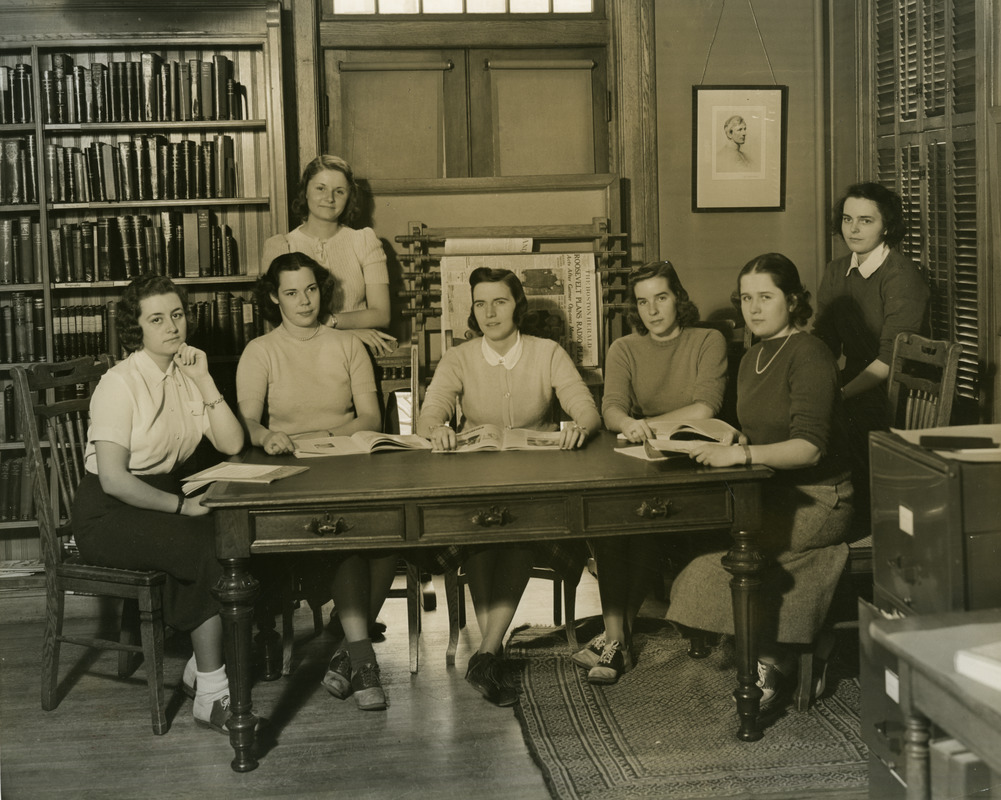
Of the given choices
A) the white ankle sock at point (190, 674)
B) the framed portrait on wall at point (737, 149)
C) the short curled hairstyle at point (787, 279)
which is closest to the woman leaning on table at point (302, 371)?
the white ankle sock at point (190, 674)

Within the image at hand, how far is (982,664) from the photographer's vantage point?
Result: 4.11ft

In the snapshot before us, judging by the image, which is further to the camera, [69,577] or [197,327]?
[197,327]

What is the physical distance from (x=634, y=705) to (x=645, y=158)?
2533 mm

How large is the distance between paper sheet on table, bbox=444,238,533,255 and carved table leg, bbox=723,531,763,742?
77.0 inches

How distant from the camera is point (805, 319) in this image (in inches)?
112

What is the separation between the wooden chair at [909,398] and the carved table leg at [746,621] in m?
0.26

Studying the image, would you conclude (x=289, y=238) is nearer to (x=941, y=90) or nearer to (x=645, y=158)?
(x=645, y=158)

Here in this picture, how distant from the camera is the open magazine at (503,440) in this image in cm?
290

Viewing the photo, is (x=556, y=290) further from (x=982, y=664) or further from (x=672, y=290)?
(x=982, y=664)

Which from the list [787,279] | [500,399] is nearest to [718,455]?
[787,279]

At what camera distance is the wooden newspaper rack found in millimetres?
4207

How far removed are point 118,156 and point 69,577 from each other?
6.74 ft

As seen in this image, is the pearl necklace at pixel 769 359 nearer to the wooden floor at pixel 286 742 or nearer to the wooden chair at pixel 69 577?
the wooden floor at pixel 286 742

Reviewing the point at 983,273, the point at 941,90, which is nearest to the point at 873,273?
the point at 983,273
